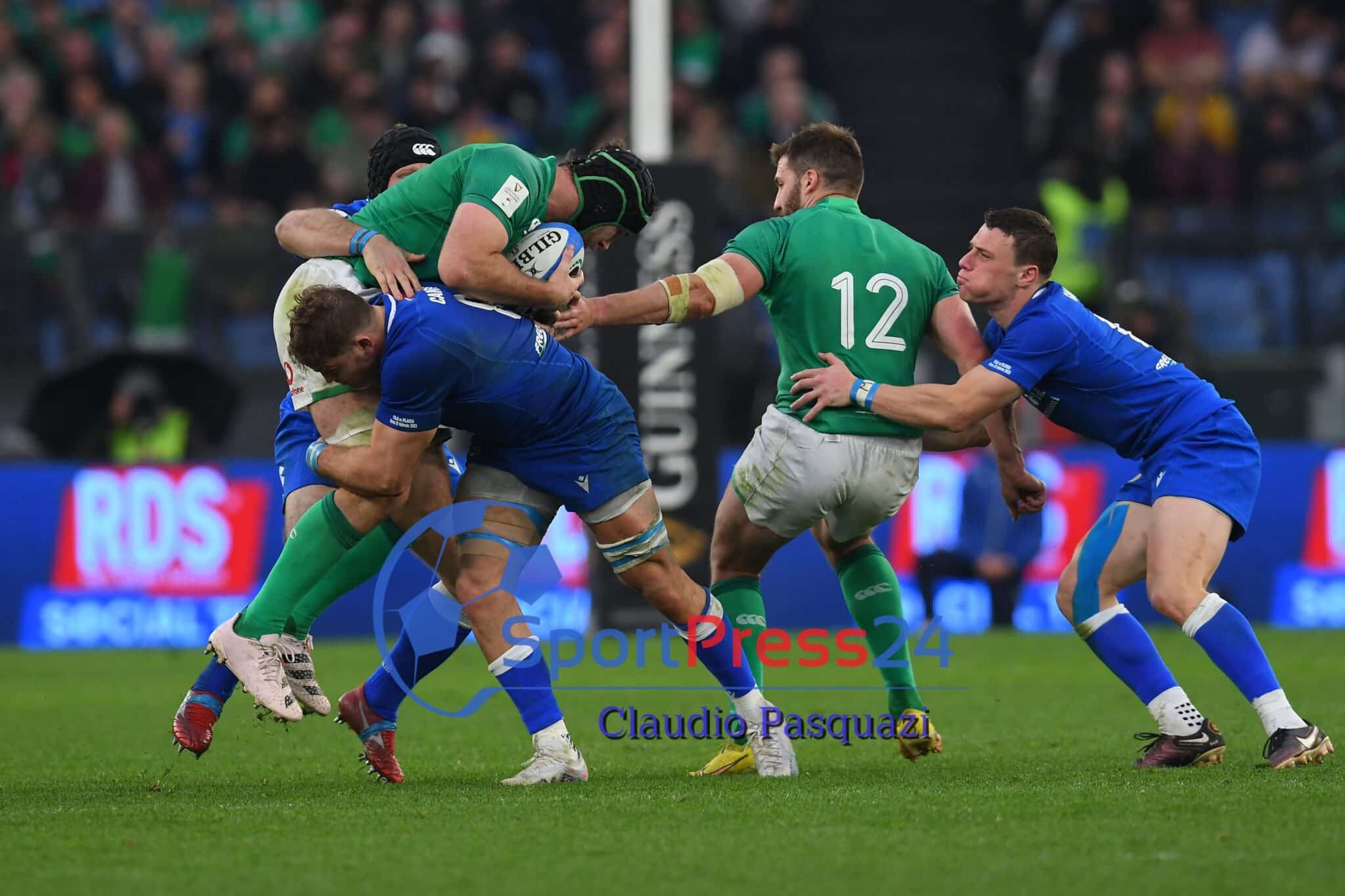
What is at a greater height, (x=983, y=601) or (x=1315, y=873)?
(x=1315, y=873)

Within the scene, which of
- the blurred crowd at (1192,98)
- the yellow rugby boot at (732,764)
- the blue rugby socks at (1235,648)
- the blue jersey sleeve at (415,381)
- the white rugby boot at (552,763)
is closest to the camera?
the blue jersey sleeve at (415,381)

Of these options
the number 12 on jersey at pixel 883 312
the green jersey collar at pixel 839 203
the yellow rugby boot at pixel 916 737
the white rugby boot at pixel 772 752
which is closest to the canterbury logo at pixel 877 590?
the yellow rugby boot at pixel 916 737

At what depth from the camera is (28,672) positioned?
10555 millimetres

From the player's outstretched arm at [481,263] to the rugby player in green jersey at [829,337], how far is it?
0.28 meters

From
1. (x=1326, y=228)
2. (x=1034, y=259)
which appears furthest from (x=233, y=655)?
(x=1326, y=228)

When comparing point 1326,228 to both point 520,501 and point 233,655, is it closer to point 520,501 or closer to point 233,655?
point 520,501

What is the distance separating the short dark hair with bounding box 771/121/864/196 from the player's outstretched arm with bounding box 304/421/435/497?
5.62 ft

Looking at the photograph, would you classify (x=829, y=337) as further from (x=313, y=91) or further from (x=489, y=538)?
(x=313, y=91)

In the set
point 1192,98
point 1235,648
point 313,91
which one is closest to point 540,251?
point 1235,648

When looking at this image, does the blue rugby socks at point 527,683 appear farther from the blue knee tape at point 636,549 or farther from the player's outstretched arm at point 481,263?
the player's outstretched arm at point 481,263

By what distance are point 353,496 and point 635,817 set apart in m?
1.48

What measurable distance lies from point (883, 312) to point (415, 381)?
5.41ft

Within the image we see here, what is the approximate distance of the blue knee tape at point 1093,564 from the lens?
631 cm

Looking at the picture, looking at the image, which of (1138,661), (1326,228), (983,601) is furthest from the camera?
(1326,228)
